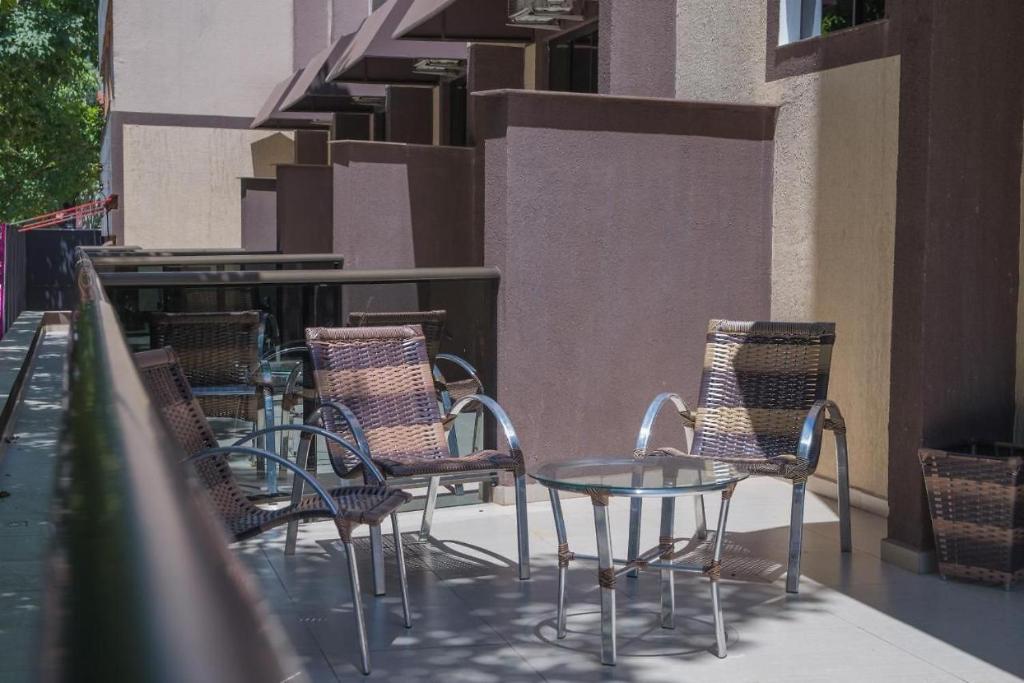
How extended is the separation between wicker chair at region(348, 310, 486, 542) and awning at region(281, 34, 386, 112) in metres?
8.39

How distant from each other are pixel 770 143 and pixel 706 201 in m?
0.61

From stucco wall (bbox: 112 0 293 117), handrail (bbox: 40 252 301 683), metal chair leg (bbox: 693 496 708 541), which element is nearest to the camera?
handrail (bbox: 40 252 301 683)

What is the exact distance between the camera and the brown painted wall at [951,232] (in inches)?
225

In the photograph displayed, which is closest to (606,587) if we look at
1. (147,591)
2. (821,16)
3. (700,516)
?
(700,516)

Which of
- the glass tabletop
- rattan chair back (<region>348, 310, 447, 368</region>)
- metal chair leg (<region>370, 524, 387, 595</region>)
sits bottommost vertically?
metal chair leg (<region>370, 524, 387, 595</region>)

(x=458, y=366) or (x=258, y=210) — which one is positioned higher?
(x=258, y=210)

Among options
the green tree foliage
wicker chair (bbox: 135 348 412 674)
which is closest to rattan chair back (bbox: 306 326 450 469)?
wicker chair (bbox: 135 348 412 674)

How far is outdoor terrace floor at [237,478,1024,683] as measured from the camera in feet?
14.8

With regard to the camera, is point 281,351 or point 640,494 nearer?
point 640,494

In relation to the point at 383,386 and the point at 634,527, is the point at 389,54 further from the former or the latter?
the point at 634,527

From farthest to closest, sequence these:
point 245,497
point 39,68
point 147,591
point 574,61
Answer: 1. point 39,68
2. point 574,61
3. point 245,497
4. point 147,591

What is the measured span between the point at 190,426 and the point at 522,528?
5.06 feet

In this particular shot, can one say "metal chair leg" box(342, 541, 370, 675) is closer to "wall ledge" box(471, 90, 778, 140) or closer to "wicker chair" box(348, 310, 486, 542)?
"wicker chair" box(348, 310, 486, 542)

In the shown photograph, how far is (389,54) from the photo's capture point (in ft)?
40.9
